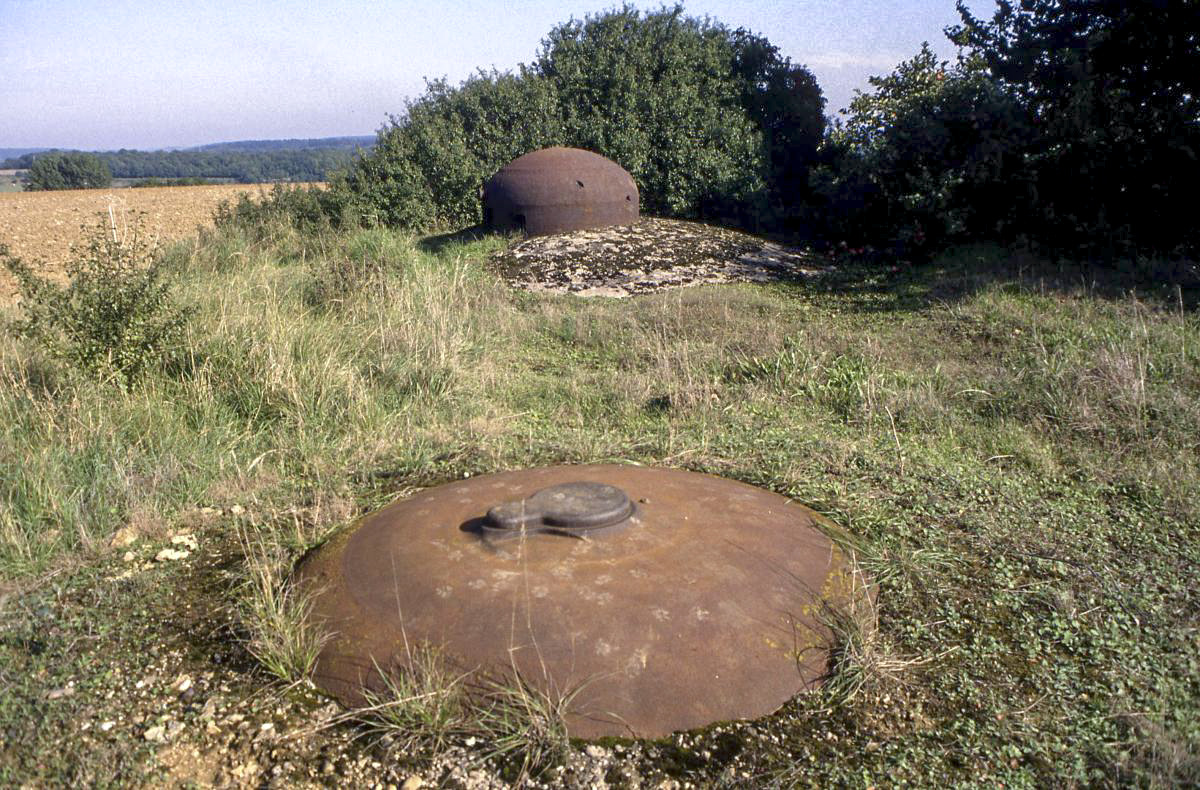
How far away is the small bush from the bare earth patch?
14.7ft

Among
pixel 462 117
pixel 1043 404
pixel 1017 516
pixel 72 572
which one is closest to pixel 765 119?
pixel 462 117

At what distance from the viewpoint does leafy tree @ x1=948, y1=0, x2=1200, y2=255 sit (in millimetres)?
8992

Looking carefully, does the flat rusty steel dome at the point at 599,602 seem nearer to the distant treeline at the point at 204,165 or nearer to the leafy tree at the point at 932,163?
the leafy tree at the point at 932,163

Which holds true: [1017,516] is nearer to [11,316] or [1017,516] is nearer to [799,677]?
[799,677]

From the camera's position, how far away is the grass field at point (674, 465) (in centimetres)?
226

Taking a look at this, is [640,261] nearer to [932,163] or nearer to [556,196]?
[556,196]

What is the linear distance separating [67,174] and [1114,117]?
45.9 meters

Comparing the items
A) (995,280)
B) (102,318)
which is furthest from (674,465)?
(995,280)

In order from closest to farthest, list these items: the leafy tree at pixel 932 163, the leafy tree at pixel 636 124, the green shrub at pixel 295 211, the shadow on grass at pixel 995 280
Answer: the shadow on grass at pixel 995 280 < the leafy tree at pixel 932 163 < the green shrub at pixel 295 211 < the leafy tree at pixel 636 124

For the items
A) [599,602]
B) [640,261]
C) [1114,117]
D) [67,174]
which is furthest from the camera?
[67,174]

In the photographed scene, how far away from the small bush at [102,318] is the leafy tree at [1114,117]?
9.05m

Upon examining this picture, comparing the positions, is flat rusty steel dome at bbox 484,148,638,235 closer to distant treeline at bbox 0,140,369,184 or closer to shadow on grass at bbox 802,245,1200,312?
shadow on grass at bbox 802,245,1200,312

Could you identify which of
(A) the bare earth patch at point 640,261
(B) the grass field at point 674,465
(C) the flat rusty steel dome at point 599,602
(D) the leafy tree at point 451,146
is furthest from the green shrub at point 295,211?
(C) the flat rusty steel dome at point 599,602

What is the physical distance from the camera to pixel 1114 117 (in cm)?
938
